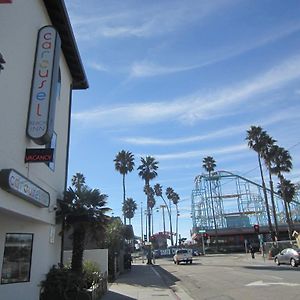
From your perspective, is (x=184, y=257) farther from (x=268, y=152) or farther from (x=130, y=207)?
(x=130, y=207)

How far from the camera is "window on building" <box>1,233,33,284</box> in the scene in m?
11.5

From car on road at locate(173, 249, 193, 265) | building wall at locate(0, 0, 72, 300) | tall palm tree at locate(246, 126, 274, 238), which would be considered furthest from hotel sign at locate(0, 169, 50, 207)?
tall palm tree at locate(246, 126, 274, 238)

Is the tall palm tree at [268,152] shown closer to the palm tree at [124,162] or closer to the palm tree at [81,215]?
the palm tree at [124,162]

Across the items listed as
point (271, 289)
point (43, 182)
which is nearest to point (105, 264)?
point (271, 289)

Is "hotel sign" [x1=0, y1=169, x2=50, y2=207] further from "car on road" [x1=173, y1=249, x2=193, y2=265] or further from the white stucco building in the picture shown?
"car on road" [x1=173, y1=249, x2=193, y2=265]

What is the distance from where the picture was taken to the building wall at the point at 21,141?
30.5 ft

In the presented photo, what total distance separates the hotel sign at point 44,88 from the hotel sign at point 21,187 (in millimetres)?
1323

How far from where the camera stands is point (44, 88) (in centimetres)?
1119

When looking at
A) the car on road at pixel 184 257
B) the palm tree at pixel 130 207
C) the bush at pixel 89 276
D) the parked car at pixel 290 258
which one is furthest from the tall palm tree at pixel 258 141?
the palm tree at pixel 130 207

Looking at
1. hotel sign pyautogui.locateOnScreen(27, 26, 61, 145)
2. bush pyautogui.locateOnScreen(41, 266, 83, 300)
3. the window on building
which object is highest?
hotel sign pyautogui.locateOnScreen(27, 26, 61, 145)

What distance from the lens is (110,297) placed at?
16125mm

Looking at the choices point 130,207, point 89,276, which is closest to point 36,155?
point 89,276

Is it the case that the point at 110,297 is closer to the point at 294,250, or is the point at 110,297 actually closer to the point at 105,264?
the point at 105,264

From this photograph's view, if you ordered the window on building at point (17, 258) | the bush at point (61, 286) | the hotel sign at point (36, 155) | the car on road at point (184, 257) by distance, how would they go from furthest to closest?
the car on road at point (184, 257)
the bush at point (61, 286)
the window on building at point (17, 258)
the hotel sign at point (36, 155)
